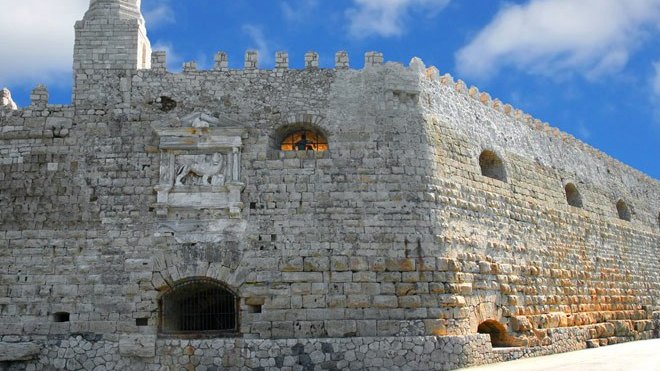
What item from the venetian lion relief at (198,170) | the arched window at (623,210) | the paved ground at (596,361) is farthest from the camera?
the arched window at (623,210)

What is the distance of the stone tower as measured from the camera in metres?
14.1

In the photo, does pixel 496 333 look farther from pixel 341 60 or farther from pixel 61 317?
pixel 61 317

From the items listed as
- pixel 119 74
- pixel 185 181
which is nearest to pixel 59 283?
pixel 185 181

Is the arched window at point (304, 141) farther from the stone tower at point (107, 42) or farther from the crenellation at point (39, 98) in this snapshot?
the crenellation at point (39, 98)

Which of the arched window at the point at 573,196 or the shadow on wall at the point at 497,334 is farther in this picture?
the arched window at the point at 573,196

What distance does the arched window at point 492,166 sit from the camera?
52.6 feet

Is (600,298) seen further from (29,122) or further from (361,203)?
(29,122)

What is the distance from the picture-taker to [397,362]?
1234 cm

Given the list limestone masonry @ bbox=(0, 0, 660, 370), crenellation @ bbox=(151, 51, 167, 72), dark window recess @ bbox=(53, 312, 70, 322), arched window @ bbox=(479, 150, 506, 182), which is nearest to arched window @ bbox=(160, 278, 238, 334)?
limestone masonry @ bbox=(0, 0, 660, 370)

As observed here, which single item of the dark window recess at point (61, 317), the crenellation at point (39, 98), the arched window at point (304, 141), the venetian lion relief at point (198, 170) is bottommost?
the dark window recess at point (61, 317)

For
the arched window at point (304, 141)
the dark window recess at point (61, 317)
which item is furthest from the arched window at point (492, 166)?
the dark window recess at point (61, 317)

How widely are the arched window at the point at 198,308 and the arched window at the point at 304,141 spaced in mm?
3218

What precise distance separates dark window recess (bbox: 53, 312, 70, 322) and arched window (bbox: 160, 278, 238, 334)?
1.82m

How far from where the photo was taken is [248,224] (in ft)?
43.1
